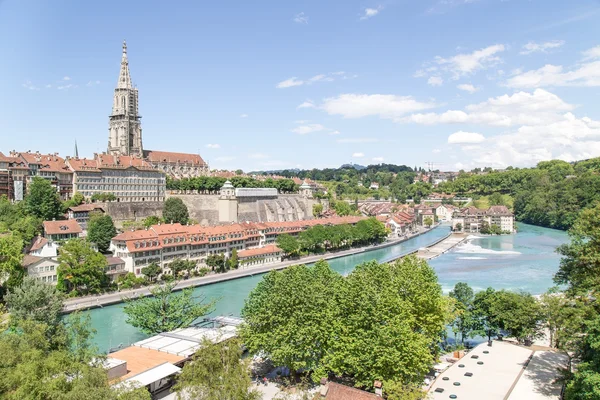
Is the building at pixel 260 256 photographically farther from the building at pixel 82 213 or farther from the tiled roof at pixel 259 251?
the building at pixel 82 213

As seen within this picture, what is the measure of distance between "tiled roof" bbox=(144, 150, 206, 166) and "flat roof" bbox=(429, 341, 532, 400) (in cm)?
4979

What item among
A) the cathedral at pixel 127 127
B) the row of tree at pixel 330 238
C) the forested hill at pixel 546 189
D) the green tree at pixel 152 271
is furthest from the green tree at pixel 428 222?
the green tree at pixel 152 271

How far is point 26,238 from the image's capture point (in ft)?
96.1

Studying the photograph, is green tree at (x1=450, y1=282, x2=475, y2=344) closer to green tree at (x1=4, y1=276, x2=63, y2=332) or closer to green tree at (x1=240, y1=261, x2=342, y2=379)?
green tree at (x1=240, y1=261, x2=342, y2=379)

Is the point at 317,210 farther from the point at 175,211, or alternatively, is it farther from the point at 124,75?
the point at 124,75

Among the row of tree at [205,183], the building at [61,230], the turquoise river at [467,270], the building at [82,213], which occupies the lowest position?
the turquoise river at [467,270]

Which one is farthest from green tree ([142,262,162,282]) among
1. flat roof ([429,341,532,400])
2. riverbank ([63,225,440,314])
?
flat roof ([429,341,532,400])

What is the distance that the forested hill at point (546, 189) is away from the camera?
68.3 meters

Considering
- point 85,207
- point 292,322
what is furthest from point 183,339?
point 85,207

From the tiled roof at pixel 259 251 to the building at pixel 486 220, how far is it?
37607 millimetres

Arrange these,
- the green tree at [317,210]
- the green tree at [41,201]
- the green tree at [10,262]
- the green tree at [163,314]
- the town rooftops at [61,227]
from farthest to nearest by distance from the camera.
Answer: the green tree at [317,210]
the green tree at [41,201]
the town rooftops at [61,227]
the green tree at [10,262]
the green tree at [163,314]

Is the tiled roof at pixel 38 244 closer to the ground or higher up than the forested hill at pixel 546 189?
closer to the ground

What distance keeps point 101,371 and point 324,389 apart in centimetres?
560

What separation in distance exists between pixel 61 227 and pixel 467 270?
29.7 m
